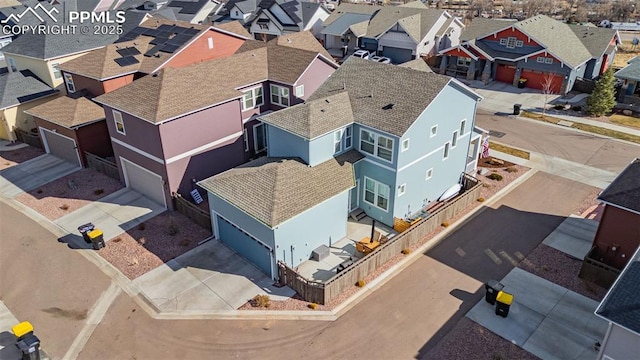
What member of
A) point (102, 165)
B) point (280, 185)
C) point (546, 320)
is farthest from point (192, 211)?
point (546, 320)

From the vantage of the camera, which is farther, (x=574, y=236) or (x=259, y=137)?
(x=259, y=137)

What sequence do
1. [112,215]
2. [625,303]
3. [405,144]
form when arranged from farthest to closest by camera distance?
[112,215] < [405,144] < [625,303]

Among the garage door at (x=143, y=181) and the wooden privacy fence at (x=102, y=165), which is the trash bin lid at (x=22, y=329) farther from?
the wooden privacy fence at (x=102, y=165)

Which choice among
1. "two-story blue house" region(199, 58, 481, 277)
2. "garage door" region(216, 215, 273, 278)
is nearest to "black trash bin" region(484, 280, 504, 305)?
"two-story blue house" region(199, 58, 481, 277)

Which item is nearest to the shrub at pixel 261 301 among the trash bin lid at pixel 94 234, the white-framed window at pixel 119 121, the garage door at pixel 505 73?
the trash bin lid at pixel 94 234

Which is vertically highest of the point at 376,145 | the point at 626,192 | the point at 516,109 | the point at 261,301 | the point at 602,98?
the point at 376,145

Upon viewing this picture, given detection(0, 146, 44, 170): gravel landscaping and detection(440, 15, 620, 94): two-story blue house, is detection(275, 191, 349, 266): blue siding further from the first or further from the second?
detection(440, 15, 620, 94): two-story blue house

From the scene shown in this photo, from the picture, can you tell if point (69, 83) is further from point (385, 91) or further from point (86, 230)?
point (385, 91)
